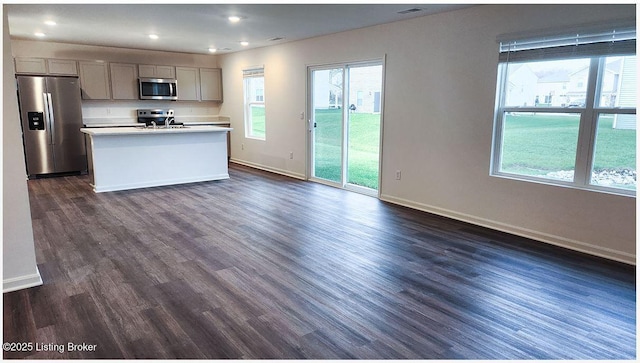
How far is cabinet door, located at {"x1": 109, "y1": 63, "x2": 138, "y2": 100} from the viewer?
761cm

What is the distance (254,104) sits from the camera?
8.09m

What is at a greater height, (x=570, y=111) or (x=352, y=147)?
(x=570, y=111)

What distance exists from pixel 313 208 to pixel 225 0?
2498 millimetres

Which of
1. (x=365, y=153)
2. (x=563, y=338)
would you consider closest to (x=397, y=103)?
(x=365, y=153)

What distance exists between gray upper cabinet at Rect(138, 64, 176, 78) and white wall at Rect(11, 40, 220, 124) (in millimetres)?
200

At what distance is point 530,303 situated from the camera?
8.78ft

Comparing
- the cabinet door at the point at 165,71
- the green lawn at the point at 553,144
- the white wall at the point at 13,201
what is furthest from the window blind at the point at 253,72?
the white wall at the point at 13,201

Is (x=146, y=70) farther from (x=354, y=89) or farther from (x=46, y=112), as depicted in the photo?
(x=354, y=89)

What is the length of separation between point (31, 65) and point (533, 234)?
7922mm

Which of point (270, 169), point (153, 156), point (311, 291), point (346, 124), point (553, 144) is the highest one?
point (346, 124)

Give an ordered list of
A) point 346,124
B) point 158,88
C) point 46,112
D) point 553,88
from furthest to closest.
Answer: point 158,88 < point 46,112 < point 346,124 < point 553,88

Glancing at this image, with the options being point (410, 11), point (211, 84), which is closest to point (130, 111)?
point (211, 84)

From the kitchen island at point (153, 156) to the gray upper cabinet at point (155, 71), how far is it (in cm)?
215

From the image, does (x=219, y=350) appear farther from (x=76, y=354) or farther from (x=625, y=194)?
(x=625, y=194)
